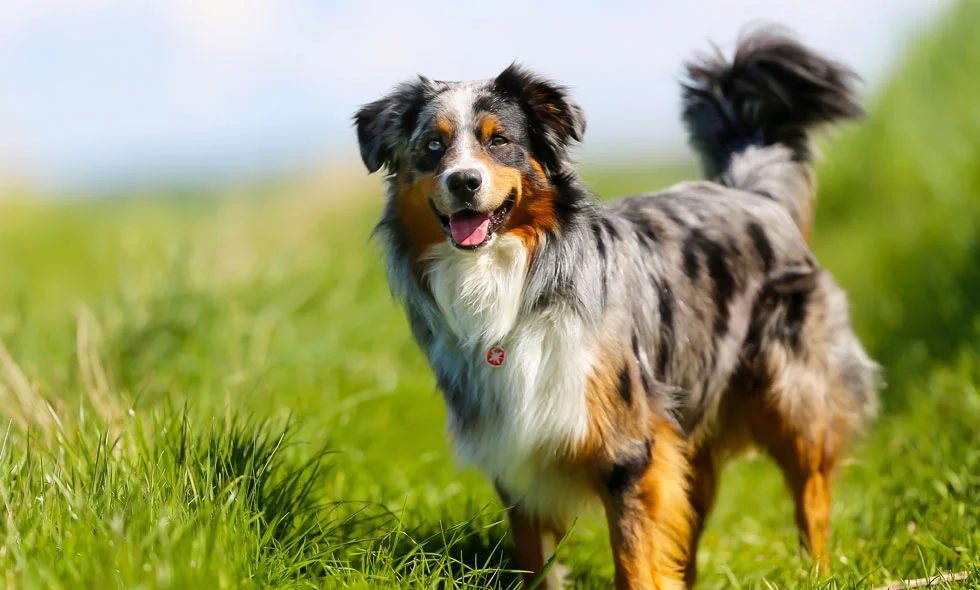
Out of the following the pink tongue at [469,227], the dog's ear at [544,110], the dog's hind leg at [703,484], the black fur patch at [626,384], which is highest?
the dog's ear at [544,110]

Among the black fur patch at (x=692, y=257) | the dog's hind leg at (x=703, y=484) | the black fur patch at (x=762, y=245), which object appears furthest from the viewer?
the dog's hind leg at (x=703, y=484)

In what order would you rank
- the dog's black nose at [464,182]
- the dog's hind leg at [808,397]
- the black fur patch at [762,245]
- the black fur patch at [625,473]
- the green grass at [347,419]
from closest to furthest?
the green grass at [347,419], the dog's black nose at [464,182], the black fur patch at [625,473], the dog's hind leg at [808,397], the black fur patch at [762,245]

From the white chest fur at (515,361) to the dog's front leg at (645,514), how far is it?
206 mm

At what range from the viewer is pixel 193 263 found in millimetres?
7121

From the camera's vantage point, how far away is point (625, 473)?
371cm

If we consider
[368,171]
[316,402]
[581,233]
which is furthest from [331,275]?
[581,233]

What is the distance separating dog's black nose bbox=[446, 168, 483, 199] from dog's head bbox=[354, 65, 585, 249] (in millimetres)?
14

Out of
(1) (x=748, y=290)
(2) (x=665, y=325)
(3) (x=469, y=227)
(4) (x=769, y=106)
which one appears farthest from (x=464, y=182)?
(4) (x=769, y=106)

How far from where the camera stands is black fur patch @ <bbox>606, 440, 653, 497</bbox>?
Result: 12.1 feet

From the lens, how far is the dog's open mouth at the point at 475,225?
3.59 meters

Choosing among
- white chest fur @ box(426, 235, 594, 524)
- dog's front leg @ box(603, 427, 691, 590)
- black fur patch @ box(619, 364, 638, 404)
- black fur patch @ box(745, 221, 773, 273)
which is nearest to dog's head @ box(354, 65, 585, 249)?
white chest fur @ box(426, 235, 594, 524)

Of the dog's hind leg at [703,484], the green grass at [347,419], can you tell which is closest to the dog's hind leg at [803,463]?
the green grass at [347,419]

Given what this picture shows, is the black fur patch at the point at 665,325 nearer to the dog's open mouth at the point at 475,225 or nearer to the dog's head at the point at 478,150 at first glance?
the dog's head at the point at 478,150

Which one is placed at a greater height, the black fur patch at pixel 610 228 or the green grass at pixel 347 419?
the black fur patch at pixel 610 228
